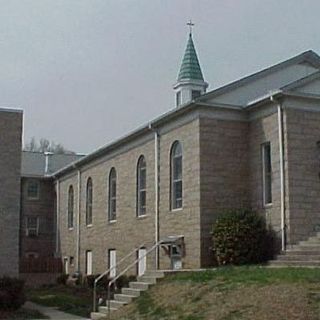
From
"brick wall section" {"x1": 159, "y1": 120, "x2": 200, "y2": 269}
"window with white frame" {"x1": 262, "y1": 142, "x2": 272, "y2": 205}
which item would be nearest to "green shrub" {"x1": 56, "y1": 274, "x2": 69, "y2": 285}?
"brick wall section" {"x1": 159, "y1": 120, "x2": 200, "y2": 269}

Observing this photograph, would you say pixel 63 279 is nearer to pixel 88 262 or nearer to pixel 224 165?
pixel 88 262

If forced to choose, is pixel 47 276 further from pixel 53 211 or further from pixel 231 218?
pixel 231 218

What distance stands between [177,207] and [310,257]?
717 centimetres

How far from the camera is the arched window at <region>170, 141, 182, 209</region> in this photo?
24938mm

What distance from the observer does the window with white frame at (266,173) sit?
73.4 ft

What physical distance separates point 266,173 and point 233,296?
8.26m

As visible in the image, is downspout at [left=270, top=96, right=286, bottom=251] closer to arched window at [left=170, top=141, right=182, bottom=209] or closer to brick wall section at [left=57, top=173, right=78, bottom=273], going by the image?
arched window at [left=170, top=141, right=182, bottom=209]

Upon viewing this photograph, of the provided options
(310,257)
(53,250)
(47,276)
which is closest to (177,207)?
(310,257)

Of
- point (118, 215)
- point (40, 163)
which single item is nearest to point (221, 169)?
point (118, 215)

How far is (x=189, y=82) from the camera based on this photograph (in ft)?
127

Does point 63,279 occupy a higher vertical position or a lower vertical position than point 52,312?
higher

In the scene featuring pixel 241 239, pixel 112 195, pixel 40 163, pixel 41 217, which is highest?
pixel 40 163

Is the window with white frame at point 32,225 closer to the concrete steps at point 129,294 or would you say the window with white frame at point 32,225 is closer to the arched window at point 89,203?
the arched window at point 89,203

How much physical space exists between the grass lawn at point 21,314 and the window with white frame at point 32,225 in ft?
73.1
